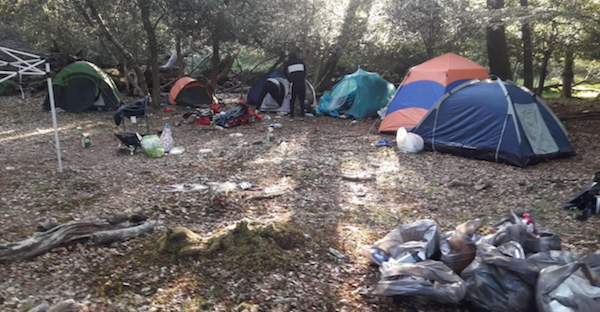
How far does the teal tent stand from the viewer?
39.4 feet

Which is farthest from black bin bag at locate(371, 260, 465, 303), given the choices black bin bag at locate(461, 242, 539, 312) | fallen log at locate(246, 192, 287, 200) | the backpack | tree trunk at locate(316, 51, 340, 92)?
tree trunk at locate(316, 51, 340, 92)

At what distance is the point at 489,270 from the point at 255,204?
2913 millimetres

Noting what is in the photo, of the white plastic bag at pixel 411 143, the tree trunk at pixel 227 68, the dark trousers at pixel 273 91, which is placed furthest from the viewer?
the tree trunk at pixel 227 68

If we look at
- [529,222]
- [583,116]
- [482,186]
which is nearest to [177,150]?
[482,186]

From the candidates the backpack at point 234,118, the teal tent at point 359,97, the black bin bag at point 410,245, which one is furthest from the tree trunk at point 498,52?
the black bin bag at point 410,245

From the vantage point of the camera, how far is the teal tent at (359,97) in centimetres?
1200

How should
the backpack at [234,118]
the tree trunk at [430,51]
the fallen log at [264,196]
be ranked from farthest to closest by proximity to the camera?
1. the tree trunk at [430,51]
2. the backpack at [234,118]
3. the fallen log at [264,196]

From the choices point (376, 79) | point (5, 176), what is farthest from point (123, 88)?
point (5, 176)

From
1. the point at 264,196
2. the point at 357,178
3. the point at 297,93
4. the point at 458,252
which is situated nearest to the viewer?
the point at 458,252

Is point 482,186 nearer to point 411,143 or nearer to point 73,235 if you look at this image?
point 411,143

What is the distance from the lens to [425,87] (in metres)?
9.60

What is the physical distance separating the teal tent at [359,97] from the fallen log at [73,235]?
853 cm

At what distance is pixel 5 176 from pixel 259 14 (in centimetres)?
836

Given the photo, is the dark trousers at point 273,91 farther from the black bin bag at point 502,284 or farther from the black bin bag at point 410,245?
the black bin bag at point 502,284
